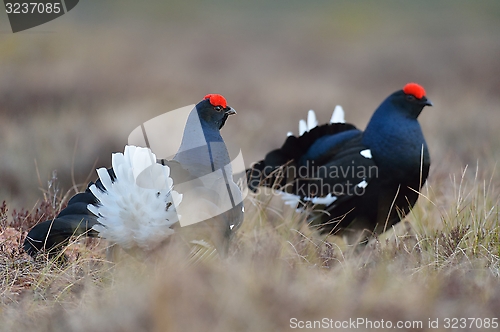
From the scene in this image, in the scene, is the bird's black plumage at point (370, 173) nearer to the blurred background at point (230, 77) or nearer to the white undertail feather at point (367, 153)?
the white undertail feather at point (367, 153)

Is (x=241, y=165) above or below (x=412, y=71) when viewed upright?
above

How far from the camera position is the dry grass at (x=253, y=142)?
2.12 meters

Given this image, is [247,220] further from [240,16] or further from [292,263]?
[240,16]

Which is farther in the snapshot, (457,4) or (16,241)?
(457,4)

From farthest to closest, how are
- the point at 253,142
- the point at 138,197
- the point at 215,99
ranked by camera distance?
the point at 253,142 → the point at 215,99 → the point at 138,197

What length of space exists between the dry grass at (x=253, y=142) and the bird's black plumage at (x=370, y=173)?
7.3 inches

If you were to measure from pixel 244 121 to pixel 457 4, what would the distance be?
55.9 feet

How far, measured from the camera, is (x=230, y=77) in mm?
11492

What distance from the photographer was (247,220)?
12.6 feet

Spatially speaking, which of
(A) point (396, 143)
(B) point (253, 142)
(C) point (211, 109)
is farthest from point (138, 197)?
(B) point (253, 142)

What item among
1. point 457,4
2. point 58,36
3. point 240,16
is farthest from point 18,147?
point 457,4

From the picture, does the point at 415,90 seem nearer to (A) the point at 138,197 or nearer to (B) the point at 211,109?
(B) the point at 211,109

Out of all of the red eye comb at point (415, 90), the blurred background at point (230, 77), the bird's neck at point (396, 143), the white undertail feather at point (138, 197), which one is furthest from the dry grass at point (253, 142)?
the red eye comb at point (415, 90)

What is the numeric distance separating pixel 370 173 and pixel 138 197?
68.3 inches
